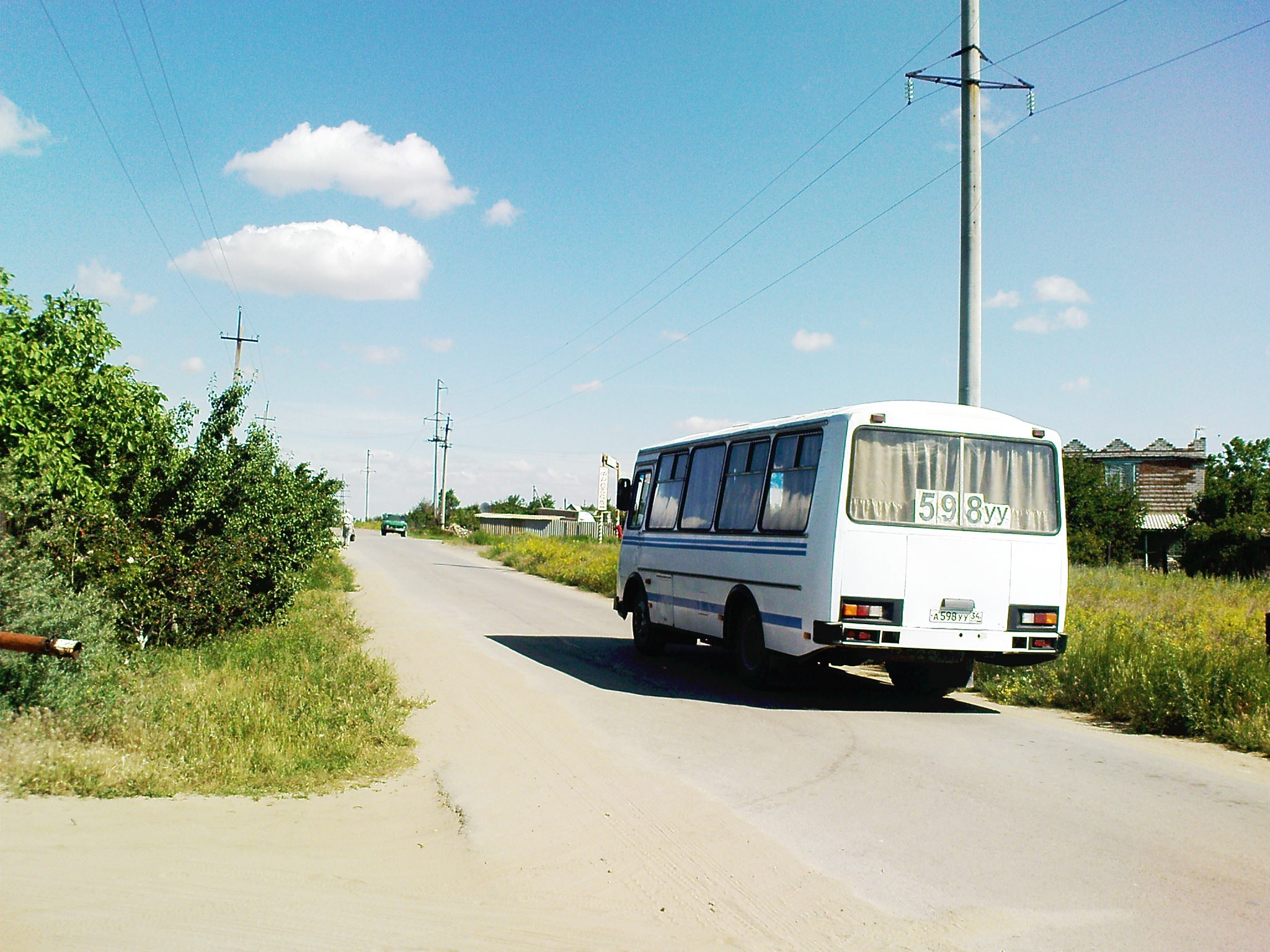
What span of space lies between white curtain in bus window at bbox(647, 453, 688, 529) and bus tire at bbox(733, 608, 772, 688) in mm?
2668

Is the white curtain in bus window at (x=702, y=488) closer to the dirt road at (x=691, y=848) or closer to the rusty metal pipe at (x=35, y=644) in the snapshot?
the dirt road at (x=691, y=848)

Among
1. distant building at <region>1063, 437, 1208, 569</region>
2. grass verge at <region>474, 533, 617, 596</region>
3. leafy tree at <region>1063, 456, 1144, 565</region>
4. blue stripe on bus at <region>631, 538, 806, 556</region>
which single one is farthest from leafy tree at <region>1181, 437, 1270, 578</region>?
blue stripe on bus at <region>631, 538, 806, 556</region>

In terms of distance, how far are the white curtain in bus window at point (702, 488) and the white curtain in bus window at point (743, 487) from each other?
0.94 feet

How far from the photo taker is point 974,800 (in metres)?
7.15

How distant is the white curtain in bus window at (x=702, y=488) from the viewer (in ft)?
44.5

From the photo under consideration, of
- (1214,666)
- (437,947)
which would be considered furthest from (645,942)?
(1214,666)

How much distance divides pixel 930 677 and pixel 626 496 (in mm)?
6324

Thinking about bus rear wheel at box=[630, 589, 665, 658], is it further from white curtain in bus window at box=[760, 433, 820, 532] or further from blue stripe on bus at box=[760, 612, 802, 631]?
white curtain in bus window at box=[760, 433, 820, 532]

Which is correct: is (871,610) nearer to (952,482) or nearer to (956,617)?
(956,617)

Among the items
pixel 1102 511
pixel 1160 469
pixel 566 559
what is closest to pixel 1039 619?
pixel 566 559

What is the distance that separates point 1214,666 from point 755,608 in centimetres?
458

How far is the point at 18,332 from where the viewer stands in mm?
12008

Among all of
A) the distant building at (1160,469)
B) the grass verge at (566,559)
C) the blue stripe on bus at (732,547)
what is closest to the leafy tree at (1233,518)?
the distant building at (1160,469)

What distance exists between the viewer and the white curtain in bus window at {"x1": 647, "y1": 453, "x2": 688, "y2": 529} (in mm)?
14812
